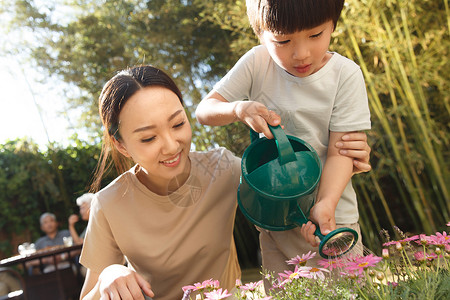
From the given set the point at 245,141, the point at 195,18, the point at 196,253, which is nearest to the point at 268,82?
the point at 196,253

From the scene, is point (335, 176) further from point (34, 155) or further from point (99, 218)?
point (34, 155)

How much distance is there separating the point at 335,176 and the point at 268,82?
33cm

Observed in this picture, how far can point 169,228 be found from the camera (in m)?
1.32

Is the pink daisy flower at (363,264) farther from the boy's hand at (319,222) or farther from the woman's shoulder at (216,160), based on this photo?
the woman's shoulder at (216,160)

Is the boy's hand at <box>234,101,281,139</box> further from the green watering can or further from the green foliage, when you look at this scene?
the green foliage

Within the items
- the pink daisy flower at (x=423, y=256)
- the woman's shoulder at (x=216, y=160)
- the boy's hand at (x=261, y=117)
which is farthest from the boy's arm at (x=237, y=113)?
the pink daisy flower at (x=423, y=256)

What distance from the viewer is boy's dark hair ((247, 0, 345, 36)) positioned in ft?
3.06

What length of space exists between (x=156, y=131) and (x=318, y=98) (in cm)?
44

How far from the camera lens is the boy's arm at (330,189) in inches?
36.7

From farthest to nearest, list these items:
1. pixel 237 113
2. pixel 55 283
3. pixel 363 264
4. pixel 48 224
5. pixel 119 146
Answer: pixel 48 224 → pixel 55 283 → pixel 119 146 → pixel 237 113 → pixel 363 264

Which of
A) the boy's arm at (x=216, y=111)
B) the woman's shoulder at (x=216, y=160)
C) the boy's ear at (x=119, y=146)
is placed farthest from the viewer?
the woman's shoulder at (x=216, y=160)

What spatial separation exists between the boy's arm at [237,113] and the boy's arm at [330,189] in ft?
0.70

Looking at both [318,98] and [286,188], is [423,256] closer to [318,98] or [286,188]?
[286,188]

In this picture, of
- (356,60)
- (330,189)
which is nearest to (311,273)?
(330,189)
